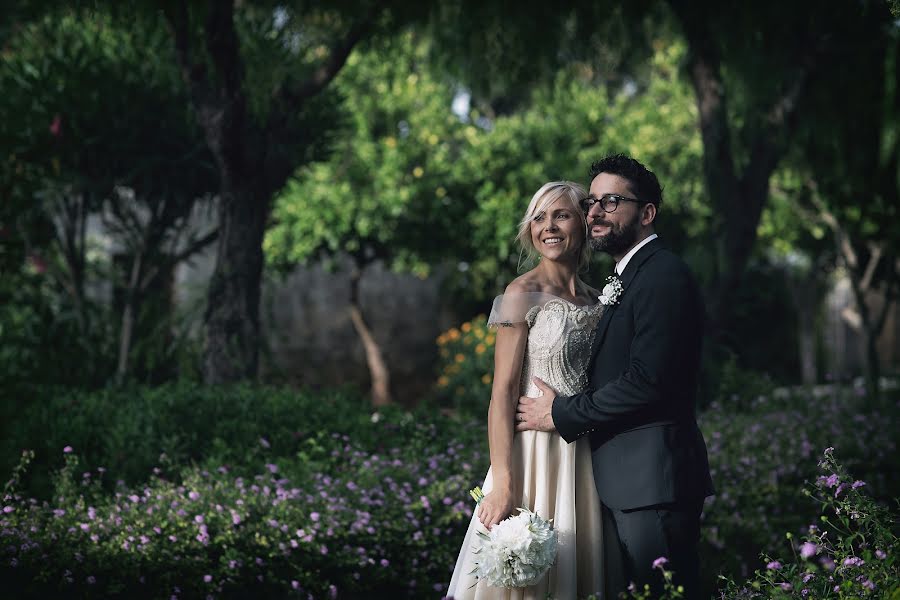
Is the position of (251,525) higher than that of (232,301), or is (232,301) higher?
(232,301)

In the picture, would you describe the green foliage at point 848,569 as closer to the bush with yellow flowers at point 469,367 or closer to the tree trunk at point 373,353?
the bush with yellow flowers at point 469,367

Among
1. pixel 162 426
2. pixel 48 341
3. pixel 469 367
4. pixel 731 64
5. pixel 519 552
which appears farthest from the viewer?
pixel 469 367

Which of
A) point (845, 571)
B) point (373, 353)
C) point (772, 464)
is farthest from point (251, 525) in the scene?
point (373, 353)

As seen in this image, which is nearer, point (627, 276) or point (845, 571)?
point (845, 571)

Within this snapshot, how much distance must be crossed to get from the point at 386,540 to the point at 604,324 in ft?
7.07

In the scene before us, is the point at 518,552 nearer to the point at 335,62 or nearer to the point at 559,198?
the point at 559,198

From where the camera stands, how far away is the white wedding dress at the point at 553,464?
127 inches

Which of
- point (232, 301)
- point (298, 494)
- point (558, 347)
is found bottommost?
point (298, 494)

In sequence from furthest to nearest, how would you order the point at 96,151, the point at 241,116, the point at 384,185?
the point at 384,185
the point at 96,151
the point at 241,116

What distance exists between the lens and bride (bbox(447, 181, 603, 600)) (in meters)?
3.21

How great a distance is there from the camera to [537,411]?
326 centimetres

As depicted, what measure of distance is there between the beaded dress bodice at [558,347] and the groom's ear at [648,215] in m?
0.38

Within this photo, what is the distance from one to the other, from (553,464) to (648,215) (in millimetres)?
946

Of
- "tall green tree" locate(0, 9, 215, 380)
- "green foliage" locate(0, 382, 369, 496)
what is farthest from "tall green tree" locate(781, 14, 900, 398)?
"tall green tree" locate(0, 9, 215, 380)
